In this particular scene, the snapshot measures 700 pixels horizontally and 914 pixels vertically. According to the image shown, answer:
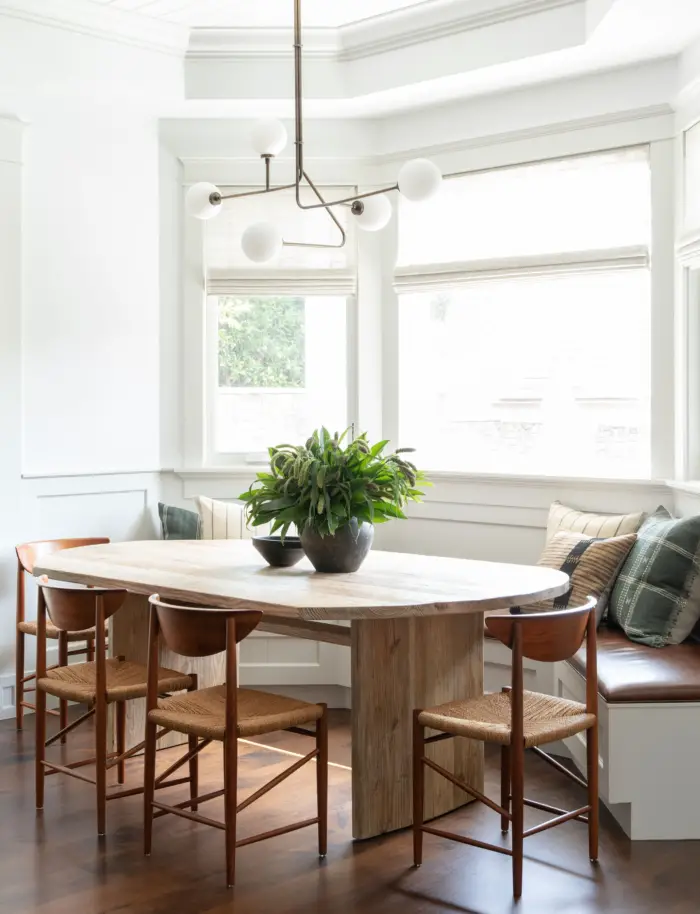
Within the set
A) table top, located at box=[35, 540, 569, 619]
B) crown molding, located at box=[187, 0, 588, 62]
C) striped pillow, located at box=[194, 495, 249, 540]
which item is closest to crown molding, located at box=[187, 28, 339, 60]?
crown molding, located at box=[187, 0, 588, 62]

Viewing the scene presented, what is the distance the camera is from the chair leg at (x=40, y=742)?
3457mm

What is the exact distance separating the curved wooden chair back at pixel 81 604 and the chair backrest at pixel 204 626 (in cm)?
39

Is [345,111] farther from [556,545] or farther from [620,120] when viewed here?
[556,545]

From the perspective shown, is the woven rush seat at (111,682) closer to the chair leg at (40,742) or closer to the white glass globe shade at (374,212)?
the chair leg at (40,742)

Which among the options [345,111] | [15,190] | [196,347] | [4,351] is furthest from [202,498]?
[345,111]

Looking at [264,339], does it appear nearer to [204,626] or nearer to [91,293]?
[91,293]

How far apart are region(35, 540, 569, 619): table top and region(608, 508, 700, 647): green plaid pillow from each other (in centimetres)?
49

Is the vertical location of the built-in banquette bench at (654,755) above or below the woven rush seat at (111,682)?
below

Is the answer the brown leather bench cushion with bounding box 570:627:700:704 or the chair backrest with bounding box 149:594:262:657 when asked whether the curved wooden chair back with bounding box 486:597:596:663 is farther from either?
the chair backrest with bounding box 149:594:262:657

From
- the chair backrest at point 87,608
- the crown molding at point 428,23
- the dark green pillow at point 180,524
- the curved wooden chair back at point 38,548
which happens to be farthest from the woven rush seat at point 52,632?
the crown molding at point 428,23

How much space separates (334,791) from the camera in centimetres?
370

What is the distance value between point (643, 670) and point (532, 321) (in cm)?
200

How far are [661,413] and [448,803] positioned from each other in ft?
6.30

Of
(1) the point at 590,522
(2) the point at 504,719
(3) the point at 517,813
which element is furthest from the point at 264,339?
(3) the point at 517,813
